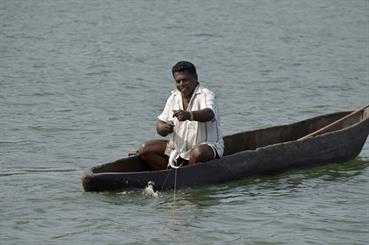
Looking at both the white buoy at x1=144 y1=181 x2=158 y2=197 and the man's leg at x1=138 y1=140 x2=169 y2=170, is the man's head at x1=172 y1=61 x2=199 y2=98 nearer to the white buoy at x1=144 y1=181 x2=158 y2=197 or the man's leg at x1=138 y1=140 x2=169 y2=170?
the man's leg at x1=138 y1=140 x2=169 y2=170

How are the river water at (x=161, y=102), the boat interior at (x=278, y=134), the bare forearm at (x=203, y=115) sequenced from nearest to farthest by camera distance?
the river water at (x=161, y=102) → the bare forearm at (x=203, y=115) → the boat interior at (x=278, y=134)

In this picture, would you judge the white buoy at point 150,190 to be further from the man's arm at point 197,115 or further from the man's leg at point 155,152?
the man's arm at point 197,115

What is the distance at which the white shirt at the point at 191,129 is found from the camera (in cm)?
907

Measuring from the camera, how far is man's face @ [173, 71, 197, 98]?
896cm

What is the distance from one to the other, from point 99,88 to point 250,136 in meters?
5.63

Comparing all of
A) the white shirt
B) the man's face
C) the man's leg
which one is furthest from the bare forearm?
the man's leg

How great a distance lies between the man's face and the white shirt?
6 cm

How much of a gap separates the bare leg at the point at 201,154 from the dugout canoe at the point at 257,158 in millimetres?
65

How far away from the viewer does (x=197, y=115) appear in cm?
884

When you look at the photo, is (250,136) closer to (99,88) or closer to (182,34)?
(99,88)

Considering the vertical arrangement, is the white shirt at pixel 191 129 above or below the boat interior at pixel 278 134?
above

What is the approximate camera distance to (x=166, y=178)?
890 cm

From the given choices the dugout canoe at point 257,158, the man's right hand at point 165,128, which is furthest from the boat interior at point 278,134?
the man's right hand at point 165,128

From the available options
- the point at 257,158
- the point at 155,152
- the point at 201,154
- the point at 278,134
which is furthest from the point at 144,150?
the point at 278,134
